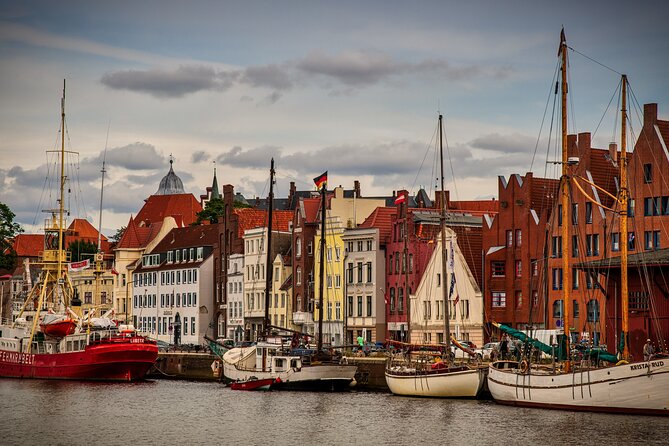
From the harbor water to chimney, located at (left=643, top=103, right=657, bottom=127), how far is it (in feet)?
98.7

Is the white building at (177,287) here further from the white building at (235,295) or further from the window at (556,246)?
the window at (556,246)

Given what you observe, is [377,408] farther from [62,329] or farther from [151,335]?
[151,335]

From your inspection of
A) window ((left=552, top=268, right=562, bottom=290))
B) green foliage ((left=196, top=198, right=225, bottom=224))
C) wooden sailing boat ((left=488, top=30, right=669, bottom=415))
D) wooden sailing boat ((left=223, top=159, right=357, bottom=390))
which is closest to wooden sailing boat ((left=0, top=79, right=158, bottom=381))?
wooden sailing boat ((left=223, top=159, right=357, bottom=390))

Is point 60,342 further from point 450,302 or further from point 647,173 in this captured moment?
point 647,173

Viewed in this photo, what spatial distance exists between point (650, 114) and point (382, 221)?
136 feet

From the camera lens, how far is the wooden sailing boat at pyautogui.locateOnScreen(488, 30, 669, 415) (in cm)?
6481

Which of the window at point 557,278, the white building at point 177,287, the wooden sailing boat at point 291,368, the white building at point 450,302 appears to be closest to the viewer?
the wooden sailing boat at point 291,368

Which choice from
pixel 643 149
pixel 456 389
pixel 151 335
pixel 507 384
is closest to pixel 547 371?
pixel 507 384

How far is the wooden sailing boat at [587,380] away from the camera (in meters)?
64.8

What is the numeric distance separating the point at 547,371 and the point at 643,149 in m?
29.2

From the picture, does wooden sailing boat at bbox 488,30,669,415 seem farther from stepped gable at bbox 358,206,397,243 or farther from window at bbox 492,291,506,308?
stepped gable at bbox 358,206,397,243

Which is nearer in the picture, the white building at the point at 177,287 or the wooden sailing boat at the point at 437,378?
the wooden sailing boat at the point at 437,378

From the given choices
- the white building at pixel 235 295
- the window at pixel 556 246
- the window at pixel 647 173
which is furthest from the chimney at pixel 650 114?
the white building at pixel 235 295

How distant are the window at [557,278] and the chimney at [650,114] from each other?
638 inches
